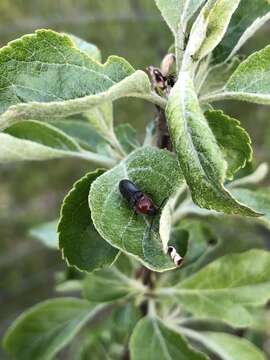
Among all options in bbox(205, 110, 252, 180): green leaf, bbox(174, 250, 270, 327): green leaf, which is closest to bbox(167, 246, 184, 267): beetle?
bbox(205, 110, 252, 180): green leaf

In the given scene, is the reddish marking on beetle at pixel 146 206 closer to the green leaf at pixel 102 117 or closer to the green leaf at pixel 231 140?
the green leaf at pixel 231 140

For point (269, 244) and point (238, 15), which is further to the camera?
point (269, 244)

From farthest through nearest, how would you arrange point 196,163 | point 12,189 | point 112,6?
point 12,189
point 112,6
point 196,163

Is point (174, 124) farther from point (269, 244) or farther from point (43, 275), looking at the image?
point (43, 275)

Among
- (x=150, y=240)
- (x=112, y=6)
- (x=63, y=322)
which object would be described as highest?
(x=112, y=6)

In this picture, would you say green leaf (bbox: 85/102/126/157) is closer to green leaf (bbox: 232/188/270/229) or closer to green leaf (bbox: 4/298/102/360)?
green leaf (bbox: 232/188/270/229)

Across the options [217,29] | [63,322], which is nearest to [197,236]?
[63,322]
